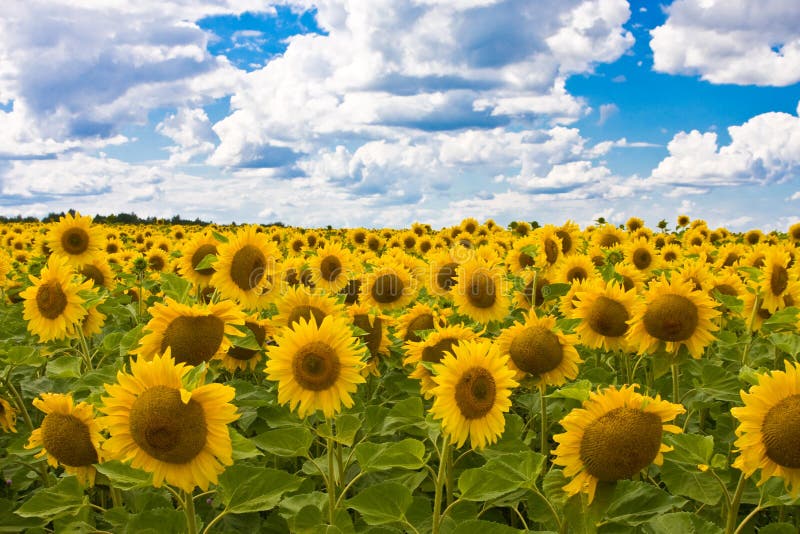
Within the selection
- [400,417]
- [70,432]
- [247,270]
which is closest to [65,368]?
[70,432]

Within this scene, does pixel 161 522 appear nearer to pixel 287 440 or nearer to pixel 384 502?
pixel 287 440

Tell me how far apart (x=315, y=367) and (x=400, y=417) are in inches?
22.5

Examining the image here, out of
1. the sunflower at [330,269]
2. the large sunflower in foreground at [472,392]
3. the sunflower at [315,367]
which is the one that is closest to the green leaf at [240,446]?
the sunflower at [315,367]

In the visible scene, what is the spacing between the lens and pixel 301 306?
4.14 meters

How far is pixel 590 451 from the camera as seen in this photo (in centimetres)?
249

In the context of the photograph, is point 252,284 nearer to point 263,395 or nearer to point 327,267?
point 263,395

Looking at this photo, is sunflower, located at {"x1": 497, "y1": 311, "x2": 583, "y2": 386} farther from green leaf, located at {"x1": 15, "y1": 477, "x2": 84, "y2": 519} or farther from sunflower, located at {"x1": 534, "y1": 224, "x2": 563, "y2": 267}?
sunflower, located at {"x1": 534, "y1": 224, "x2": 563, "y2": 267}

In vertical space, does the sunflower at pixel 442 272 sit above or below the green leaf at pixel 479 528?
above

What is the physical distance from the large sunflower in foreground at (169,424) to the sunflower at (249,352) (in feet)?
6.19

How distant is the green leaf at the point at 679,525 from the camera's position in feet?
Result: 8.51

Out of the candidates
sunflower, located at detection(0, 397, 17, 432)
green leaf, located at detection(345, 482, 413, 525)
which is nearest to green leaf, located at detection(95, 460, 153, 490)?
green leaf, located at detection(345, 482, 413, 525)

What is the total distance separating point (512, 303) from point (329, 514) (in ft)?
12.8

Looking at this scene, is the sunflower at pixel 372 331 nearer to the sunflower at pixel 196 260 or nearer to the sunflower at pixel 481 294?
the sunflower at pixel 481 294

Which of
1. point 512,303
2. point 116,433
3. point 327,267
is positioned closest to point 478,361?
point 116,433
